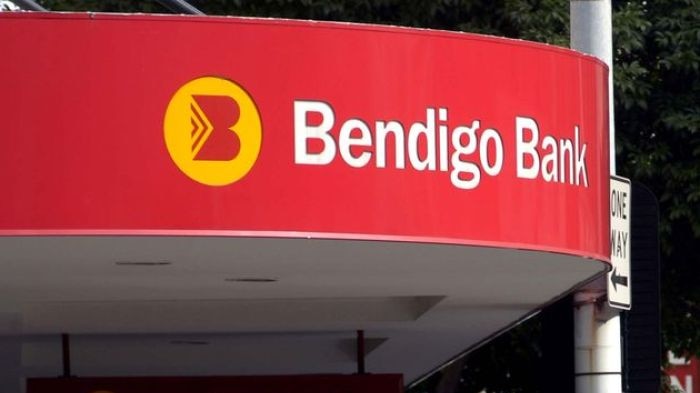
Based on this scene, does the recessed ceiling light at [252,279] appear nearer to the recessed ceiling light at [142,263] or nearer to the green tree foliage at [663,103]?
the recessed ceiling light at [142,263]

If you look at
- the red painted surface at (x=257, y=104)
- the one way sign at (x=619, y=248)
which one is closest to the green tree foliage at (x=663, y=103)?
the one way sign at (x=619, y=248)

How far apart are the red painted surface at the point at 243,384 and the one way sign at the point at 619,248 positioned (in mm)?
2122

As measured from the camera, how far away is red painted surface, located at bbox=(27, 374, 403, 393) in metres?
11.4

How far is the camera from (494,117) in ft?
29.4

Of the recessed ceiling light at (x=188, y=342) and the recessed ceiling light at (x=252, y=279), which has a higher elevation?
the recessed ceiling light at (x=188, y=342)

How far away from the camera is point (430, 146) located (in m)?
8.72

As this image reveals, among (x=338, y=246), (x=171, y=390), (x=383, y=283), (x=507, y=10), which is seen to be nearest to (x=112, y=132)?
(x=338, y=246)

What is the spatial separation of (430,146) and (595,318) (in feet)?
6.98

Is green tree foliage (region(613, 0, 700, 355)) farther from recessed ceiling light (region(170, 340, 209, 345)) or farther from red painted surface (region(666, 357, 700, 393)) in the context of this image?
red painted surface (region(666, 357, 700, 393))

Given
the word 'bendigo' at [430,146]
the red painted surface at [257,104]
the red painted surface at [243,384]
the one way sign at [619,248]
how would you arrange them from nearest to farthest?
the red painted surface at [257,104] < the word 'bendigo' at [430,146] < the one way sign at [619,248] < the red painted surface at [243,384]

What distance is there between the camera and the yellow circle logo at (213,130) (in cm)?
828

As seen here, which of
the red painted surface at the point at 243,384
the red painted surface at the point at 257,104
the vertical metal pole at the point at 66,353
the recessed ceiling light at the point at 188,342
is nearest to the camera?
the red painted surface at the point at 257,104

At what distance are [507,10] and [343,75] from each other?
7144mm

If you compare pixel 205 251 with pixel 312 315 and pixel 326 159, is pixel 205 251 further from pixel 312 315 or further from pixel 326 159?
pixel 312 315
